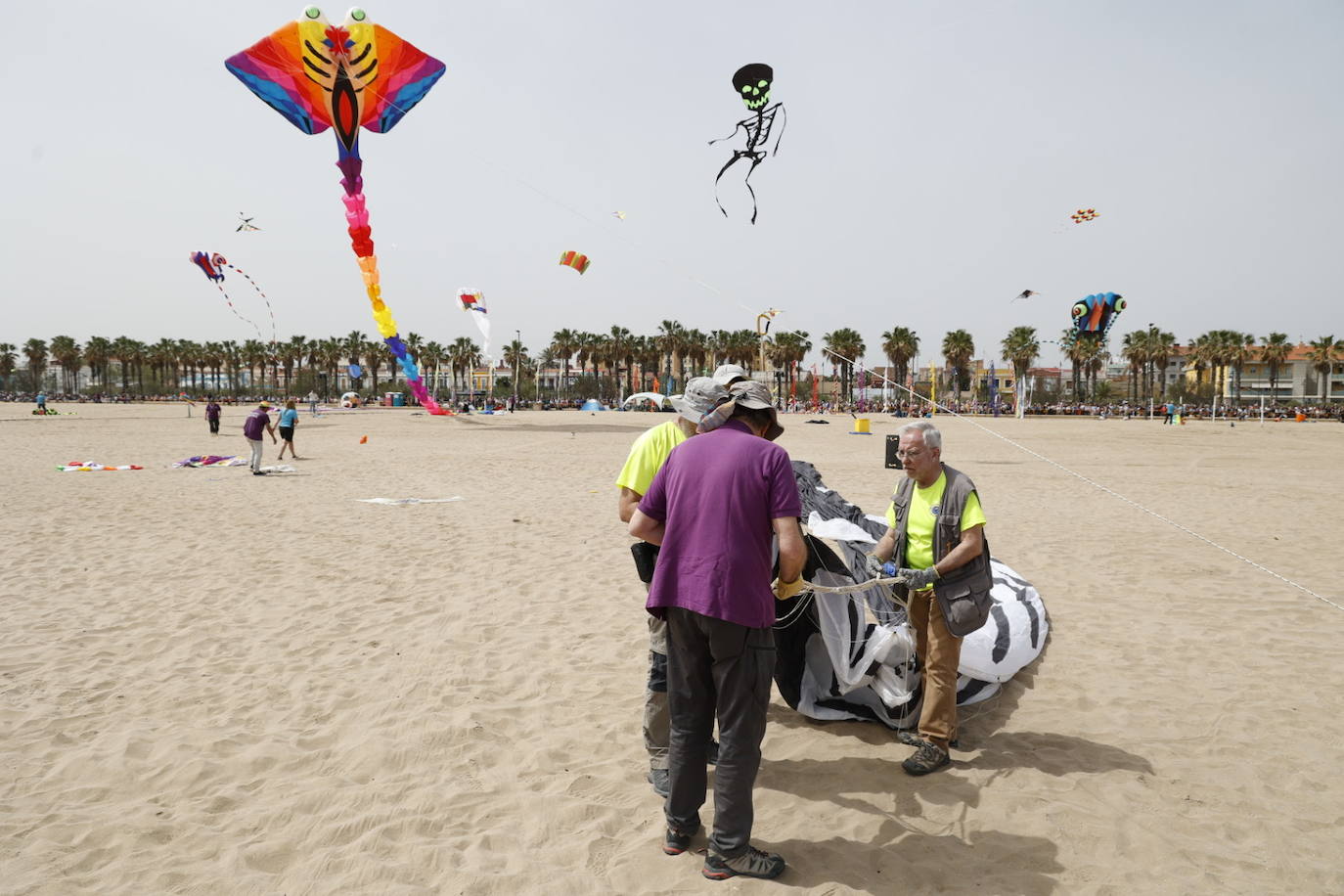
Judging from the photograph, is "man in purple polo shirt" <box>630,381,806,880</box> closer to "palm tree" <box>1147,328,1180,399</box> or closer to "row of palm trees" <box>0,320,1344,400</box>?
"row of palm trees" <box>0,320,1344,400</box>

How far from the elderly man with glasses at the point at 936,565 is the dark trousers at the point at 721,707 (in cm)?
121

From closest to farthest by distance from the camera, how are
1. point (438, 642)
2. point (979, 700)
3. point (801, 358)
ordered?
point (979, 700)
point (438, 642)
point (801, 358)

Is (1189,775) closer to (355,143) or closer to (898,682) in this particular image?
(898,682)

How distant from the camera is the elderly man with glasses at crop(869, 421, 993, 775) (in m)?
3.61

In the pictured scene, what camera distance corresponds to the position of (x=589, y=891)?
283cm

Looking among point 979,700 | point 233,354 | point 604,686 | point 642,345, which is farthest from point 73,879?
point 233,354

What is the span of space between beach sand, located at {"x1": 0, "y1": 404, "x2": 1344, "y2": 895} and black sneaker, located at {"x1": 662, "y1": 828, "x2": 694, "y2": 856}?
5 cm

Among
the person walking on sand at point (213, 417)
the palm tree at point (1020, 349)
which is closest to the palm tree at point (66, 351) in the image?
the person walking on sand at point (213, 417)

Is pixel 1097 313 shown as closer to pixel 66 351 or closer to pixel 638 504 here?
pixel 638 504

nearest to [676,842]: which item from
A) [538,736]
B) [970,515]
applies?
[538,736]

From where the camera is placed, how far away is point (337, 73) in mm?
20203

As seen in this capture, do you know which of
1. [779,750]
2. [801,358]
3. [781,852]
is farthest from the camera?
[801,358]

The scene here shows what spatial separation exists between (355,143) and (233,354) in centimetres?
9422

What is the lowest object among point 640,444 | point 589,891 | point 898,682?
point 589,891
